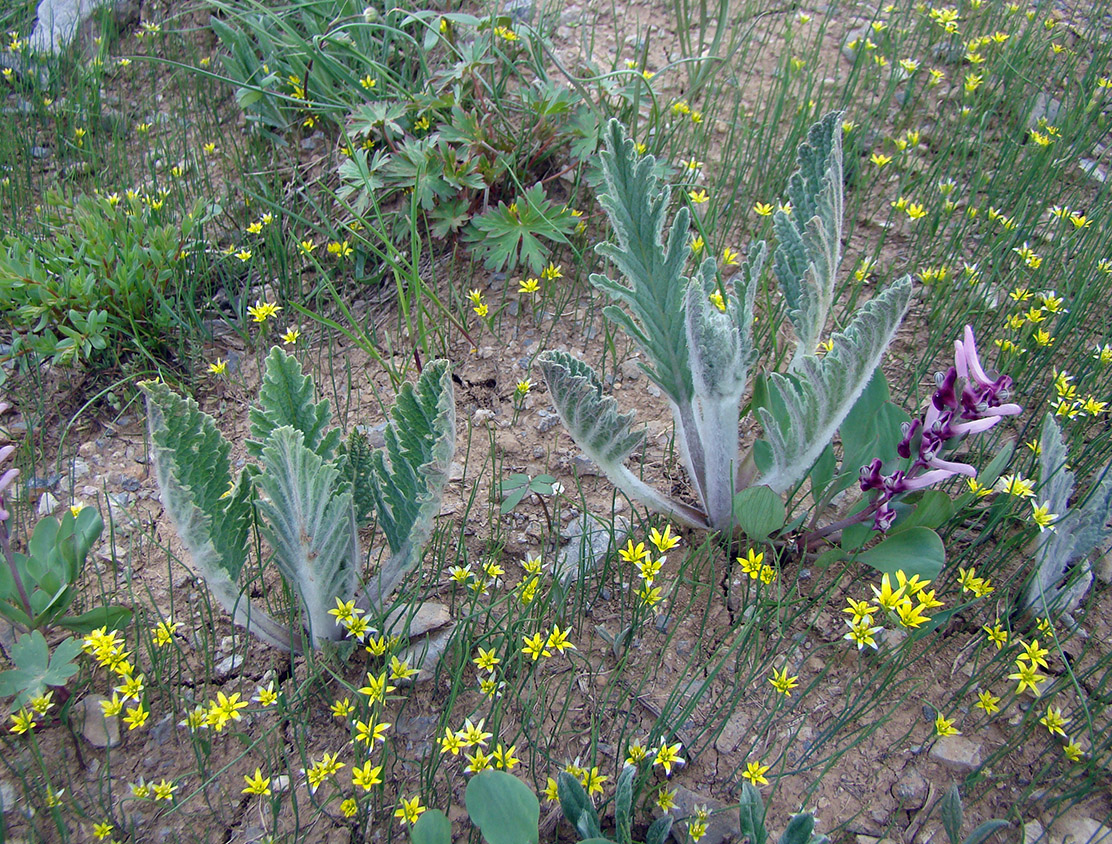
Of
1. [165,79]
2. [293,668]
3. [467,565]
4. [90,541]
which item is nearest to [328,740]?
[293,668]

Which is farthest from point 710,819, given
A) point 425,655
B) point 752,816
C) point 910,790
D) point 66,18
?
point 66,18

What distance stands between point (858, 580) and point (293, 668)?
148cm

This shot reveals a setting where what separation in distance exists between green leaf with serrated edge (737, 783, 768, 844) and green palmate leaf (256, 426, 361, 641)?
3.34 feet

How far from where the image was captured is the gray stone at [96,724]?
1.75 m

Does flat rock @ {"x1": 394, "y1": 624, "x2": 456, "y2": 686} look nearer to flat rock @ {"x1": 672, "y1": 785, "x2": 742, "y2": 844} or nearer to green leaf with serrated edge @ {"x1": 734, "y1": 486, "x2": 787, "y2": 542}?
flat rock @ {"x1": 672, "y1": 785, "x2": 742, "y2": 844}

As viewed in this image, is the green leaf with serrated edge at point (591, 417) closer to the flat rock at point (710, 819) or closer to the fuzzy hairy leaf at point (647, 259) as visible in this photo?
the fuzzy hairy leaf at point (647, 259)

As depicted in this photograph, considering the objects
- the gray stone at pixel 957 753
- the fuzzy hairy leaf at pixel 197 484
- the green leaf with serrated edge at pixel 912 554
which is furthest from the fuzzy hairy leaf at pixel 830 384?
the fuzzy hairy leaf at pixel 197 484

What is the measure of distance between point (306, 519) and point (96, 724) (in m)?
0.80

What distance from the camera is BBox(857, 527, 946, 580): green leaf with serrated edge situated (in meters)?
1.72

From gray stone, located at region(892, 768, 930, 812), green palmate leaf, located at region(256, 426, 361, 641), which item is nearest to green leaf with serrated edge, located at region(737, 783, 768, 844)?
gray stone, located at region(892, 768, 930, 812)

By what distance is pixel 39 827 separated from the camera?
63.1 inches

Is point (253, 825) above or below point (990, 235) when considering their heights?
below

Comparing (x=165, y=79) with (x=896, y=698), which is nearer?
(x=896, y=698)

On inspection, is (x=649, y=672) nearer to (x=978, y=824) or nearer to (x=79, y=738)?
(x=978, y=824)
